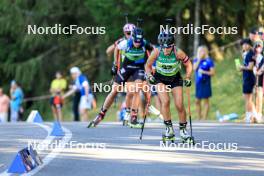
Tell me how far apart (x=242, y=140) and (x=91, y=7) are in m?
20.5

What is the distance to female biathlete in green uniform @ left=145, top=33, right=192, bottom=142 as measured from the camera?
599 inches

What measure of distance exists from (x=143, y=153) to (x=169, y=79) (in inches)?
86.1

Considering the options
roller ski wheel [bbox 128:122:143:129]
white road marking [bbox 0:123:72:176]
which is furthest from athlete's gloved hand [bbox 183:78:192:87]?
roller ski wheel [bbox 128:122:143:129]

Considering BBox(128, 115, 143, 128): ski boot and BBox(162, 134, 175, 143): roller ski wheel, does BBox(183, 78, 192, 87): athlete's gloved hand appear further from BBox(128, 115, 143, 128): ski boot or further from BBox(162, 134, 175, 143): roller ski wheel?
BBox(128, 115, 143, 128): ski boot

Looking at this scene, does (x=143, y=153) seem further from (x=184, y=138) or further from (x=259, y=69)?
(x=259, y=69)

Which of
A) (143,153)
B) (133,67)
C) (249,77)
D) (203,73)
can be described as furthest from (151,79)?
Result: (203,73)

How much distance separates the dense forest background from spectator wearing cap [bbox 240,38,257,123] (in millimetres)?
12159

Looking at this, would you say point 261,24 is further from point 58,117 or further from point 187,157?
point 187,157

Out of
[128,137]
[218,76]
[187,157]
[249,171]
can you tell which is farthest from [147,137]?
[218,76]

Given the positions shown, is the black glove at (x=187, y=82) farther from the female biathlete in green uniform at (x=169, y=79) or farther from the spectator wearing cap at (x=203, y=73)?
the spectator wearing cap at (x=203, y=73)

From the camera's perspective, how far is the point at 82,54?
4384 centimetres

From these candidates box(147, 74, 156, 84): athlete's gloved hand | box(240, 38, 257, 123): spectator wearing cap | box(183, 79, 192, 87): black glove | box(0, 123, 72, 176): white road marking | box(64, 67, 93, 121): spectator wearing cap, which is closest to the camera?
box(0, 123, 72, 176): white road marking

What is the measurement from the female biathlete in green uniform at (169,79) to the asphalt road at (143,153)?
0.38 metres

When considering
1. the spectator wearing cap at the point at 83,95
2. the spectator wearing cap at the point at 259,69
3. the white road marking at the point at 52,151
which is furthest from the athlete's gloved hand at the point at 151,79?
the spectator wearing cap at the point at 83,95
